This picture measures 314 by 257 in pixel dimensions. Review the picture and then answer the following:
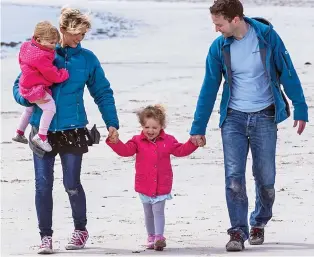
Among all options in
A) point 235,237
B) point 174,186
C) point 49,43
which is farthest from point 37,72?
point 174,186

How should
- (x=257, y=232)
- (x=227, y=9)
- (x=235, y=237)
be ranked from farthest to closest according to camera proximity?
(x=257, y=232) < (x=235, y=237) < (x=227, y=9)

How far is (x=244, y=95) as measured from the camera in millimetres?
7223

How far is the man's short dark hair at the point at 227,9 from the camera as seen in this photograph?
7098 millimetres

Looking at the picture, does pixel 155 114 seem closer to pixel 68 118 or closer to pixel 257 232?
pixel 68 118

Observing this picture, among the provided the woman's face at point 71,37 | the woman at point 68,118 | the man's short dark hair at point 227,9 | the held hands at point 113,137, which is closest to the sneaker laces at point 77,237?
the woman at point 68,118

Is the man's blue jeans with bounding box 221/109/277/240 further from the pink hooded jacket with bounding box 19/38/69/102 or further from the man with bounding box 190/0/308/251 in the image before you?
the pink hooded jacket with bounding box 19/38/69/102

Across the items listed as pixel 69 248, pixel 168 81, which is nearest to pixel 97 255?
pixel 69 248

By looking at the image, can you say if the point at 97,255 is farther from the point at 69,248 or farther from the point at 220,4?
the point at 220,4

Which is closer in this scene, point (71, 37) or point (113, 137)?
point (71, 37)

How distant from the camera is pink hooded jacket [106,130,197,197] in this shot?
735cm

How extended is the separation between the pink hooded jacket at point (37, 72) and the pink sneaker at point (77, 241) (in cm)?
98

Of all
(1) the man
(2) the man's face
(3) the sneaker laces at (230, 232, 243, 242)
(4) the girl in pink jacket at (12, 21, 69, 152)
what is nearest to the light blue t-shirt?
(1) the man

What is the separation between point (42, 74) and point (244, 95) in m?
1.30

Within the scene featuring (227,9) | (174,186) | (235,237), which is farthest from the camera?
(174,186)
